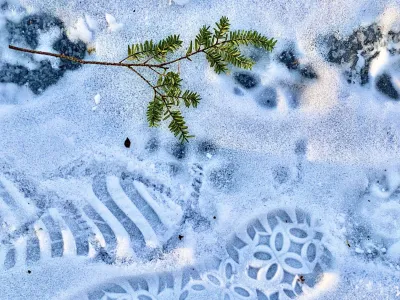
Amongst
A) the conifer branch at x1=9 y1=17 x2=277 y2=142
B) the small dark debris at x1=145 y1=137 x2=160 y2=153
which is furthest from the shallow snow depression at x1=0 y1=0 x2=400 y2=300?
the conifer branch at x1=9 y1=17 x2=277 y2=142

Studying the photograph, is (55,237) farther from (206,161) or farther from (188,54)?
(188,54)

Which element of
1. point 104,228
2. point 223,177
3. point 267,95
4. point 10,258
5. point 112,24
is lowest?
point 10,258

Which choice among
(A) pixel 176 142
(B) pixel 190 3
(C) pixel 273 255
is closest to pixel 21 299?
(A) pixel 176 142

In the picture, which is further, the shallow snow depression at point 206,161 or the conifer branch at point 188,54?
the shallow snow depression at point 206,161

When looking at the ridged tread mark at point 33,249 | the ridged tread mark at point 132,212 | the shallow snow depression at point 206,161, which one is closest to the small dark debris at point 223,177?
the shallow snow depression at point 206,161

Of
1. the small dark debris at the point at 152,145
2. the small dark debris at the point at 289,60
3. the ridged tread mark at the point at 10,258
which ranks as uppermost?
the small dark debris at the point at 289,60

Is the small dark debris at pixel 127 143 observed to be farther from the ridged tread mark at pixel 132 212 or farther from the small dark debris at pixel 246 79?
the small dark debris at pixel 246 79

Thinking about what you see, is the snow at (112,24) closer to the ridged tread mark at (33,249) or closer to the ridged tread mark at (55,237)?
the ridged tread mark at (55,237)

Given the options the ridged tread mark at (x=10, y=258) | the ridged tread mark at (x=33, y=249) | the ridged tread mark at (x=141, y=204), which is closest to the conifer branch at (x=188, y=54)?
the ridged tread mark at (x=141, y=204)

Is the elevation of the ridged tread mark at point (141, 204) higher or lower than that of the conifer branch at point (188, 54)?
lower

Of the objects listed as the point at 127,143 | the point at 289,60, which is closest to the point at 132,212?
the point at 127,143
